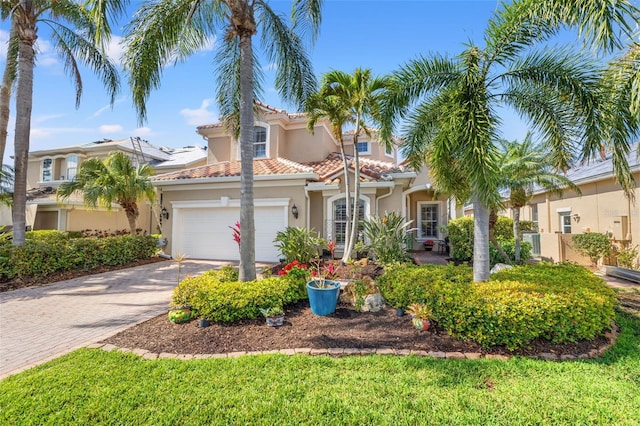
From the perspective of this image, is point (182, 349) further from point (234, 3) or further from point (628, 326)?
point (628, 326)

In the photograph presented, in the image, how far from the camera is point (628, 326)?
19.3 feet

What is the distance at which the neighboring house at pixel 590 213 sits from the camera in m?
11.9

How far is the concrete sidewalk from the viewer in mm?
4922

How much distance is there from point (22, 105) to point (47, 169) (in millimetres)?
17833

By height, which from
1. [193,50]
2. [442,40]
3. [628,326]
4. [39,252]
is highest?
[193,50]

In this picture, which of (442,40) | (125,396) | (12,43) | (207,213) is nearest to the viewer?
(125,396)

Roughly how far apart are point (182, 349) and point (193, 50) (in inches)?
318

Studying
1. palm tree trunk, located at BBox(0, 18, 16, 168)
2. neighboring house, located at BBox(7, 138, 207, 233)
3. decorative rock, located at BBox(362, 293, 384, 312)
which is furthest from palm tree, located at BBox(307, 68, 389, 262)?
neighboring house, located at BBox(7, 138, 207, 233)

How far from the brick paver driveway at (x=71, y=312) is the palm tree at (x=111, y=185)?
416 cm

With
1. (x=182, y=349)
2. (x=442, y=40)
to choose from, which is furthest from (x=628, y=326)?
(x=182, y=349)

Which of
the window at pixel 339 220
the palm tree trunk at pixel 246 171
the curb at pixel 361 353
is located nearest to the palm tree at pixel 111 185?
the window at pixel 339 220

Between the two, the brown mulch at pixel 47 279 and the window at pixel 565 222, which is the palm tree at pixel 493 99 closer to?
the brown mulch at pixel 47 279

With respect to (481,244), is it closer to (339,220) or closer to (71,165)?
(339,220)

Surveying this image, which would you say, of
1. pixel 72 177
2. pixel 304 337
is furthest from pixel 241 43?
pixel 72 177
